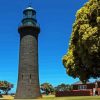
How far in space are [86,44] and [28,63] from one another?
127 feet

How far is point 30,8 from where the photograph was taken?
223ft

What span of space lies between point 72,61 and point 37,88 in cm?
Answer: 3438

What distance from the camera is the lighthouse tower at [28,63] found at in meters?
67.6

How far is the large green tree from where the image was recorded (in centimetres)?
2951

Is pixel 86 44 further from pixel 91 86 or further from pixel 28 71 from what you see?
pixel 91 86

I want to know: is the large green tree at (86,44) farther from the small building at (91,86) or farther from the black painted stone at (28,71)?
the small building at (91,86)

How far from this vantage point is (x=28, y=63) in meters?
67.6

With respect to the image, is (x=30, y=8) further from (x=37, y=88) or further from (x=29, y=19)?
(x=37, y=88)

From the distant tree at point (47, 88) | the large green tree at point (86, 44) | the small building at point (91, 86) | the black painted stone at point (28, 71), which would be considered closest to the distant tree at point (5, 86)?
the distant tree at point (47, 88)

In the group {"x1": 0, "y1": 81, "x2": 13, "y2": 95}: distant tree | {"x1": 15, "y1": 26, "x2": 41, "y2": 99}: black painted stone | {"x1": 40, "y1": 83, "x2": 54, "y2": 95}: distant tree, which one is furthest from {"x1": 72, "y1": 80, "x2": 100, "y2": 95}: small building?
{"x1": 0, "y1": 81, "x2": 13, "y2": 95}: distant tree

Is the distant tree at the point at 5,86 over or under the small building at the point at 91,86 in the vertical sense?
over

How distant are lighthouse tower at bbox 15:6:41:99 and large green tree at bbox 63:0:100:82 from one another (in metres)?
32.1

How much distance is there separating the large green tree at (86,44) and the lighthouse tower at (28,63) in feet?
105

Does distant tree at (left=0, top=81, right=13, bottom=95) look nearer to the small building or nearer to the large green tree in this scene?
the small building
